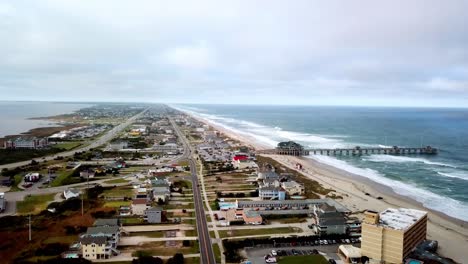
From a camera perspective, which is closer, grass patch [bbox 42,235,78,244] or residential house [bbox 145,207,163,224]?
grass patch [bbox 42,235,78,244]

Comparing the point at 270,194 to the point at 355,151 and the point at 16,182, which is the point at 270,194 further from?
the point at 355,151

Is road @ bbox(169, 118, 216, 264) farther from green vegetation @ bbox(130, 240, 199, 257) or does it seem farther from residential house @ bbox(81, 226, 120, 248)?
residential house @ bbox(81, 226, 120, 248)

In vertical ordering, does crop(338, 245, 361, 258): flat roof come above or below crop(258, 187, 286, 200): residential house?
below

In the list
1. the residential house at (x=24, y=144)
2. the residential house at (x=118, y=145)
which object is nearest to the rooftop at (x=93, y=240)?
the residential house at (x=118, y=145)

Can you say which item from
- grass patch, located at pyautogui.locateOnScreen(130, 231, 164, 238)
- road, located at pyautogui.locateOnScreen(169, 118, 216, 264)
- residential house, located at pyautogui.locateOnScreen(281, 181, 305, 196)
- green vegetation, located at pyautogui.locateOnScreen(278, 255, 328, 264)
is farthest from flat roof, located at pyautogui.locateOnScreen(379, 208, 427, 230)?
grass patch, located at pyautogui.locateOnScreen(130, 231, 164, 238)

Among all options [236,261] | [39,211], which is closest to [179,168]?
[39,211]

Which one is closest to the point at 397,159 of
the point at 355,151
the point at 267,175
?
the point at 355,151

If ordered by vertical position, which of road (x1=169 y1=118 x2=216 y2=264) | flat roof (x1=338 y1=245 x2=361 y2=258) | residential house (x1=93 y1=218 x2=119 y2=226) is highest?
residential house (x1=93 y1=218 x2=119 y2=226)

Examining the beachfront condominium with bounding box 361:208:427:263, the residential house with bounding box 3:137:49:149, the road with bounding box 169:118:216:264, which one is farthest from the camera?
the residential house with bounding box 3:137:49:149
